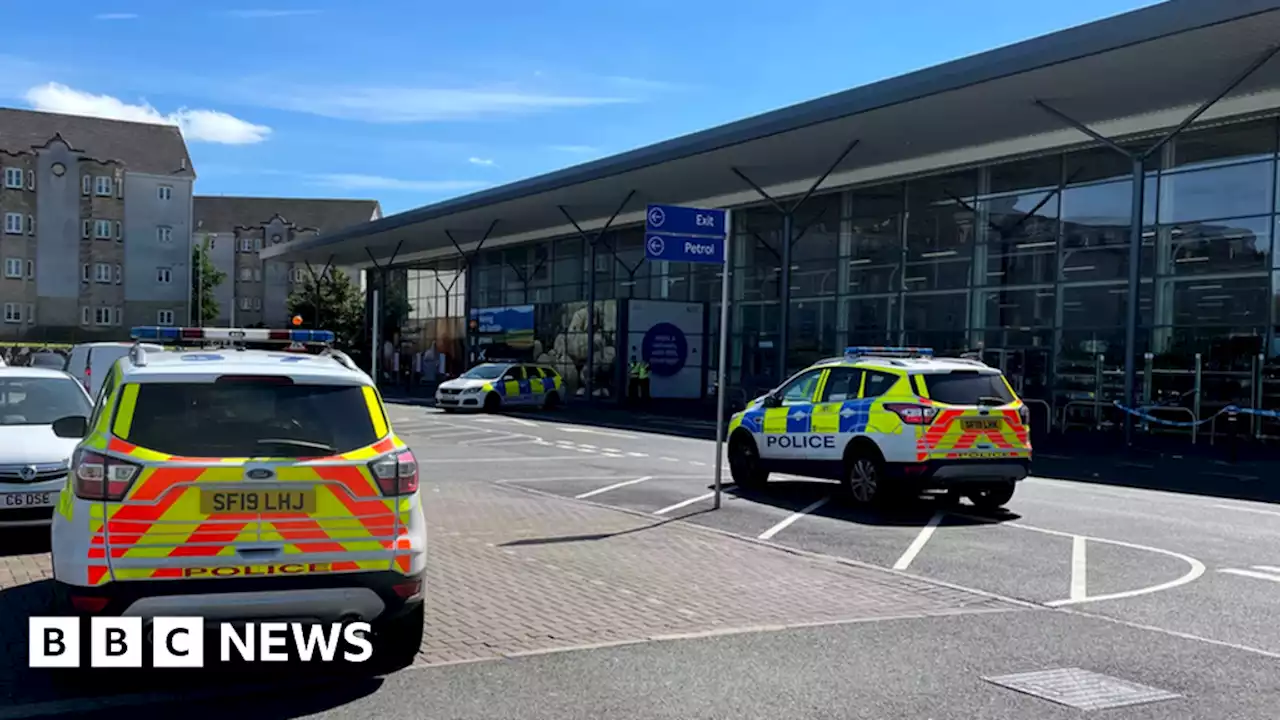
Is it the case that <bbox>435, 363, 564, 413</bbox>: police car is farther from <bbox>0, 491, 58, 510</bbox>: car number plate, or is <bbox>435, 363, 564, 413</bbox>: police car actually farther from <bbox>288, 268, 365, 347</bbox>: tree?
<bbox>288, 268, 365, 347</bbox>: tree

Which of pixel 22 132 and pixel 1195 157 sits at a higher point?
pixel 22 132

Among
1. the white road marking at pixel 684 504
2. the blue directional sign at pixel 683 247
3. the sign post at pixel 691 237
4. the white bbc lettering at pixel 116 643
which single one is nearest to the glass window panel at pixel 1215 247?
the white road marking at pixel 684 504

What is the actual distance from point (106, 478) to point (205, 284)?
330 ft

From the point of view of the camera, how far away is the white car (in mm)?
8695

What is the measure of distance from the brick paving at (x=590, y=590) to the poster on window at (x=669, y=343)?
2556cm

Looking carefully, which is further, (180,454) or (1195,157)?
(1195,157)

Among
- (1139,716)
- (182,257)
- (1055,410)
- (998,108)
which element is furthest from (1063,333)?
A: (182,257)

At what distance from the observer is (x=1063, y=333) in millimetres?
27859

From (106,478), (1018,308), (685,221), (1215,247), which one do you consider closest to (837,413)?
(685,221)

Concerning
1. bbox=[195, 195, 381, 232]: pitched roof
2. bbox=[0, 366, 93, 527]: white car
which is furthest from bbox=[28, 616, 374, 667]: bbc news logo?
bbox=[195, 195, 381, 232]: pitched roof

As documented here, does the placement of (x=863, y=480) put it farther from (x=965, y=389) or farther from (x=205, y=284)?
(x=205, y=284)

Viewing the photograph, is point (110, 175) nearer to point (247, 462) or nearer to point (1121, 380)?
point (1121, 380)

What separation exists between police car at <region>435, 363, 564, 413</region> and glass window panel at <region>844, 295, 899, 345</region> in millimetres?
9094

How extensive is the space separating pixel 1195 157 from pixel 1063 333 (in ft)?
16.4
